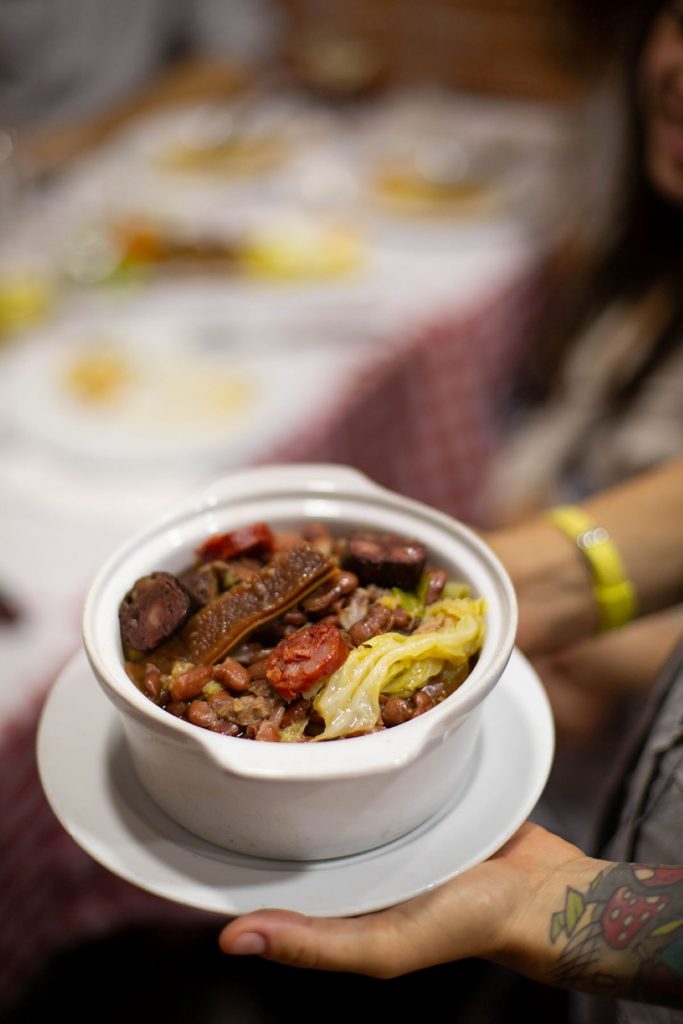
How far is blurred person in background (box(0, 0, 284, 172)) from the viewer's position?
368 centimetres

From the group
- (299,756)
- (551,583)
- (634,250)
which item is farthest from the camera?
(634,250)

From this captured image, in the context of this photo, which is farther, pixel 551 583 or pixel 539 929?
pixel 551 583

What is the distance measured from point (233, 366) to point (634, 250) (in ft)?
3.60

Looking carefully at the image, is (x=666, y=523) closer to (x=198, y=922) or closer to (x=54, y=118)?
(x=198, y=922)

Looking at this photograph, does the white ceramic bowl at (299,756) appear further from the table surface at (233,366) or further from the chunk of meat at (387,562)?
the table surface at (233,366)

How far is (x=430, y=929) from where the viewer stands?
2.79ft

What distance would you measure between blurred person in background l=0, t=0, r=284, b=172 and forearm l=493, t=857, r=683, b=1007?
325 centimetres

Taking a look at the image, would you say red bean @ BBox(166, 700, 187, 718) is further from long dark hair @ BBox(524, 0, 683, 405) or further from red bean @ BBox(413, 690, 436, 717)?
long dark hair @ BBox(524, 0, 683, 405)

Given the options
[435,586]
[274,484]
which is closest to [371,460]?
[274,484]

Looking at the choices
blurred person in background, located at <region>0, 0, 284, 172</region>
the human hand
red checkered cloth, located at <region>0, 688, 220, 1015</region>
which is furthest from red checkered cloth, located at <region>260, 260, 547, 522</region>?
blurred person in background, located at <region>0, 0, 284, 172</region>

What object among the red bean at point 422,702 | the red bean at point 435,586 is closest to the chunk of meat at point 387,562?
the red bean at point 435,586

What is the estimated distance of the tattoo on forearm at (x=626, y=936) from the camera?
84 centimetres

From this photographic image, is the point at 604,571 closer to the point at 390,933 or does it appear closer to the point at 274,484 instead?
the point at 274,484

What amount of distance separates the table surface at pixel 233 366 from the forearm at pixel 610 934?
78cm
